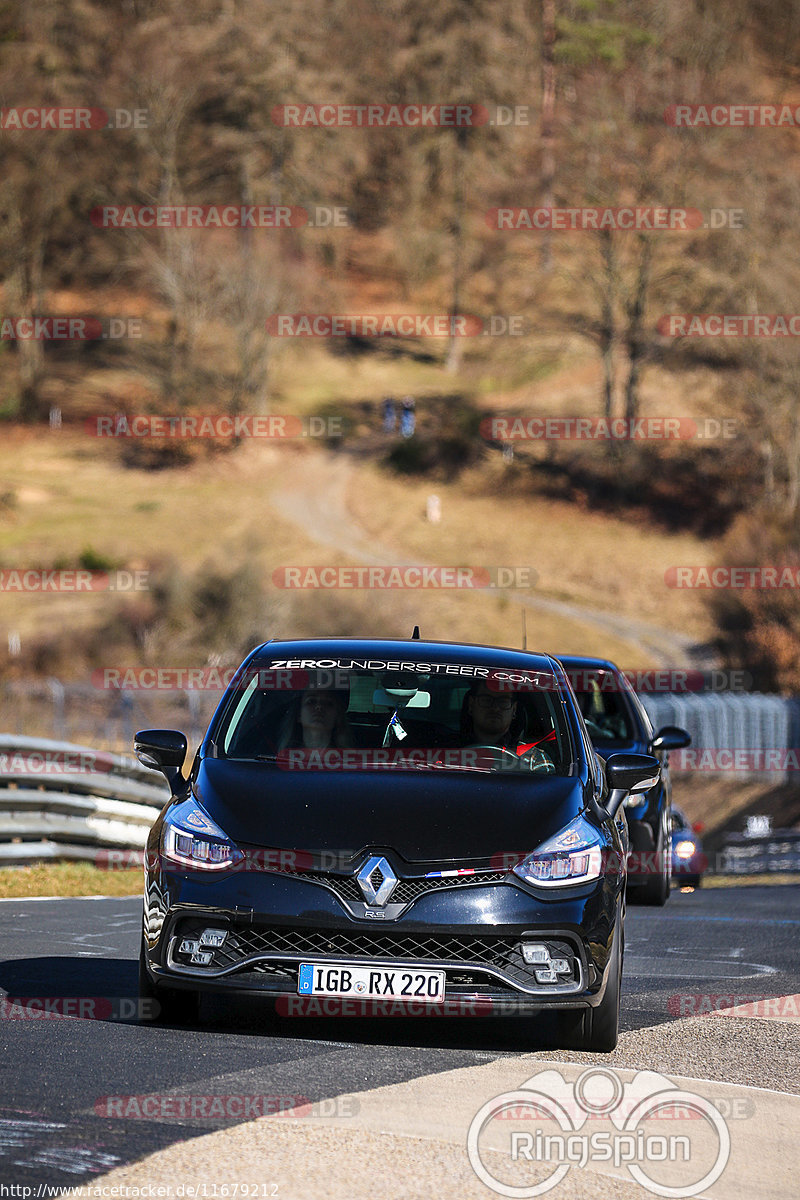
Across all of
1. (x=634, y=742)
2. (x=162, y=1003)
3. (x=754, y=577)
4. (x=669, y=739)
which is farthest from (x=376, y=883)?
(x=754, y=577)

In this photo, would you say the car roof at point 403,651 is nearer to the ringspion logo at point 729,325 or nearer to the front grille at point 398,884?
the front grille at point 398,884

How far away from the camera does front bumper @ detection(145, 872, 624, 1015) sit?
5.85 meters

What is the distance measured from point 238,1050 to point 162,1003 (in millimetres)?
559

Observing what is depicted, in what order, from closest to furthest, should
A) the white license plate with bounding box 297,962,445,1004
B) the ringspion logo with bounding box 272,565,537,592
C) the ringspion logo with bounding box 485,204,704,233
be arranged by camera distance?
the white license plate with bounding box 297,962,445,1004
the ringspion logo with bounding box 272,565,537,592
the ringspion logo with bounding box 485,204,704,233

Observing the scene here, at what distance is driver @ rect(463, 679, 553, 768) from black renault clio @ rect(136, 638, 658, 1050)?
12 cm

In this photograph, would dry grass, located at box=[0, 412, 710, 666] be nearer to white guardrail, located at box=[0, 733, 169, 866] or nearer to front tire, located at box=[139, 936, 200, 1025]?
white guardrail, located at box=[0, 733, 169, 866]

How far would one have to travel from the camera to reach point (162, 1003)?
6414mm

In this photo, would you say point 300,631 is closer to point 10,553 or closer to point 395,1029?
point 10,553

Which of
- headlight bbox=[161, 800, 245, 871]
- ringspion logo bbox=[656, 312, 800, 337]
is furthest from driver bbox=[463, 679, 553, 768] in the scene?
ringspion logo bbox=[656, 312, 800, 337]

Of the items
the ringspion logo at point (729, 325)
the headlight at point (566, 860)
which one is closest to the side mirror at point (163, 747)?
the headlight at point (566, 860)

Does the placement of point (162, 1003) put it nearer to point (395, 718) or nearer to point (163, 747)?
point (163, 747)

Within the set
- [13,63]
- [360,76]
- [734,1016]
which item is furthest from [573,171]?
[734,1016]

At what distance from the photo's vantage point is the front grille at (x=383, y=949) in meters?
5.86

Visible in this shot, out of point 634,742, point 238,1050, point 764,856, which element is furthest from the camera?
point 764,856
